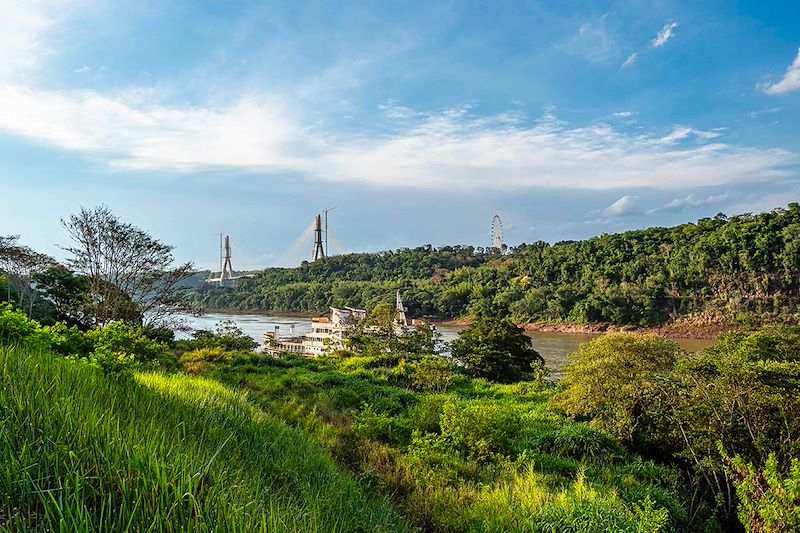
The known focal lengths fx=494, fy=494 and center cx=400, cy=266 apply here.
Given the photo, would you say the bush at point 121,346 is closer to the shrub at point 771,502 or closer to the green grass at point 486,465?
the green grass at point 486,465

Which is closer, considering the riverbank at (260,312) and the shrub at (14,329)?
the shrub at (14,329)

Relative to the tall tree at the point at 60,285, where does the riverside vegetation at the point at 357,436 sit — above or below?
below

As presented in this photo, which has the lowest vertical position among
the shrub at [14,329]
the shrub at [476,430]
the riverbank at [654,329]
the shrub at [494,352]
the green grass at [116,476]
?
the riverbank at [654,329]

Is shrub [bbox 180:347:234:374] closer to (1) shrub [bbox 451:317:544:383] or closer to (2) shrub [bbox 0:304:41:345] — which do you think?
(2) shrub [bbox 0:304:41:345]

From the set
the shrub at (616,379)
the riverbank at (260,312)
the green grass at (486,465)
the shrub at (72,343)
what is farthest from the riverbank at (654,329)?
the shrub at (72,343)

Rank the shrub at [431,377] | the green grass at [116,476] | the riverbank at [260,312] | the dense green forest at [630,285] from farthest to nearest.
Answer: the riverbank at [260,312] < the dense green forest at [630,285] < the shrub at [431,377] < the green grass at [116,476]

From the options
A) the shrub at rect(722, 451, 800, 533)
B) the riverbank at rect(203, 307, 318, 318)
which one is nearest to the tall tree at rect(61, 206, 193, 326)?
the shrub at rect(722, 451, 800, 533)

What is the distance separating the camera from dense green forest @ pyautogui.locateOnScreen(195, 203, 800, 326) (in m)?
44.3

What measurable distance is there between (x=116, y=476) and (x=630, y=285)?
5345cm

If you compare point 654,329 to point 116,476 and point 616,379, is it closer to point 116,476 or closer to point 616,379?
point 616,379

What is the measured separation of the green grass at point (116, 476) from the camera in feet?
4.96

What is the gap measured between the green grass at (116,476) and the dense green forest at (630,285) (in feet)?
146

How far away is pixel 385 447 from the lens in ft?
18.9

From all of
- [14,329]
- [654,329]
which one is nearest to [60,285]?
[14,329]
